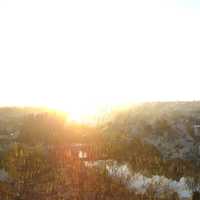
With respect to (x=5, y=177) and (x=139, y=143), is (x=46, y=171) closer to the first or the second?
(x=5, y=177)

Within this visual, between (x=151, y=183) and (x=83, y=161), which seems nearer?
(x=151, y=183)

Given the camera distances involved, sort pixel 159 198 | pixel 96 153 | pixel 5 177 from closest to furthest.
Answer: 1. pixel 159 198
2. pixel 5 177
3. pixel 96 153

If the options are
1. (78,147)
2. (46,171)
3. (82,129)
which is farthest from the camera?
(82,129)

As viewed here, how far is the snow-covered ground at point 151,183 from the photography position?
86.3ft

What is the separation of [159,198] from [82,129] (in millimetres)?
34200

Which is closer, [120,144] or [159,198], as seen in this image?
[159,198]

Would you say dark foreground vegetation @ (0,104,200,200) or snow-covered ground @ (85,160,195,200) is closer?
snow-covered ground @ (85,160,195,200)

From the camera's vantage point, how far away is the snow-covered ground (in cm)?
2630

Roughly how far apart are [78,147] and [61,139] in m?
7.76

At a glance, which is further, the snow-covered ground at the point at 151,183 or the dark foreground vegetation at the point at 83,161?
the dark foreground vegetation at the point at 83,161

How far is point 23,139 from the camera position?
50.9 m

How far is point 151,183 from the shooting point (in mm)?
26984

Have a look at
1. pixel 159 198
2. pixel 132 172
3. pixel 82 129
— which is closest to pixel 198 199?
pixel 159 198

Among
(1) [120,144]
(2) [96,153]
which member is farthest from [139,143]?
(2) [96,153]
